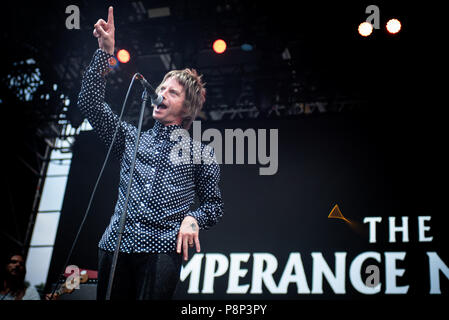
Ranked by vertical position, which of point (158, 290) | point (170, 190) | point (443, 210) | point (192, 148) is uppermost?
point (443, 210)

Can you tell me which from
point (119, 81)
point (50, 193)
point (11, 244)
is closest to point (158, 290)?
point (119, 81)

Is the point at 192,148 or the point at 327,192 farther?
the point at 327,192

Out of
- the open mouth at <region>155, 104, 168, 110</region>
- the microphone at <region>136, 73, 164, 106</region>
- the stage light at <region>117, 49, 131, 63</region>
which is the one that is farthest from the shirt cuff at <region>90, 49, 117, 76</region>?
the stage light at <region>117, 49, 131, 63</region>

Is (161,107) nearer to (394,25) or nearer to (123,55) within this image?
(394,25)

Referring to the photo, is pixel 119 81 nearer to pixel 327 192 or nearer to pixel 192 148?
pixel 327 192

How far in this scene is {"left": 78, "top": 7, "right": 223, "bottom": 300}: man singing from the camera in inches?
62.2

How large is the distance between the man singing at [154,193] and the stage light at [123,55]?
403 cm

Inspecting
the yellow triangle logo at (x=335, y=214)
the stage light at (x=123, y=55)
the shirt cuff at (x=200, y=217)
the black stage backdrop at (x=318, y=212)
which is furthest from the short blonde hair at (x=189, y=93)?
the stage light at (x=123, y=55)

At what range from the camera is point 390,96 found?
17.7 ft

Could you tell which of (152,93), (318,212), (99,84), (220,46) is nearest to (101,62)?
(99,84)

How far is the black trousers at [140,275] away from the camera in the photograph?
154 centimetres

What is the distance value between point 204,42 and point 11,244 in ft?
14.9

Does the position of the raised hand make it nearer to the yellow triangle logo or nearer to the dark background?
the dark background
